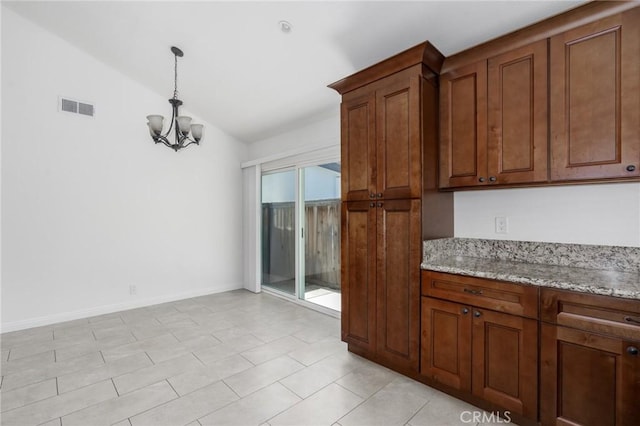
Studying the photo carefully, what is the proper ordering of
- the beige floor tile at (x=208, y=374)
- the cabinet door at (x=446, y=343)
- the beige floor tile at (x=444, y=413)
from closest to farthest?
the beige floor tile at (x=444, y=413) < the cabinet door at (x=446, y=343) < the beige floor tile at (x=208, y=374)

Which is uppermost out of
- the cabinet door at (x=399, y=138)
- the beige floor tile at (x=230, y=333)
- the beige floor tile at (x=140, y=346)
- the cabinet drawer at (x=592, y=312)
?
the cabinet door at (x=399, y=138)

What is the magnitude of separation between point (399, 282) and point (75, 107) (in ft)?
14.0

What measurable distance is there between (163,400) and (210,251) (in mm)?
2924

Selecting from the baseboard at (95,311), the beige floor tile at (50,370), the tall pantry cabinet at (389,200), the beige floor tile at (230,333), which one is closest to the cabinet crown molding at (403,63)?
the tall pantry cabinet at (389,200)

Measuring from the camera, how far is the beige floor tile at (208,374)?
2.19 meters

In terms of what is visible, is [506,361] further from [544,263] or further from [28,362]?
[28,362]

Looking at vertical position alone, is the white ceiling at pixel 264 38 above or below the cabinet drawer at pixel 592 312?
above

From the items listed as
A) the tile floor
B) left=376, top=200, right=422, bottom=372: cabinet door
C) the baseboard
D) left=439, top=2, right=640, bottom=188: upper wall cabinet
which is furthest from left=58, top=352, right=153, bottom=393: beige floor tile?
left=439, top=2, right=640, bottom=188: upper wall cabinet

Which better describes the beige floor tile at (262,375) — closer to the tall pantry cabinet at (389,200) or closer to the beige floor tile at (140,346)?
the tall pantry cabinet at (389,200)

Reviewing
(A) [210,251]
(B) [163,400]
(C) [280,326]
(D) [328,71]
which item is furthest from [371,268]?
(A) [210,251]

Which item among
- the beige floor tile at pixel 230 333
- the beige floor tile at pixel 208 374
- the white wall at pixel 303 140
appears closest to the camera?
the beige floor tile at pixel 208 374

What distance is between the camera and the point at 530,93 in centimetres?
188

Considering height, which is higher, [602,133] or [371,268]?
[602,133]

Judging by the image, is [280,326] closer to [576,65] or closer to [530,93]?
[530,93]
